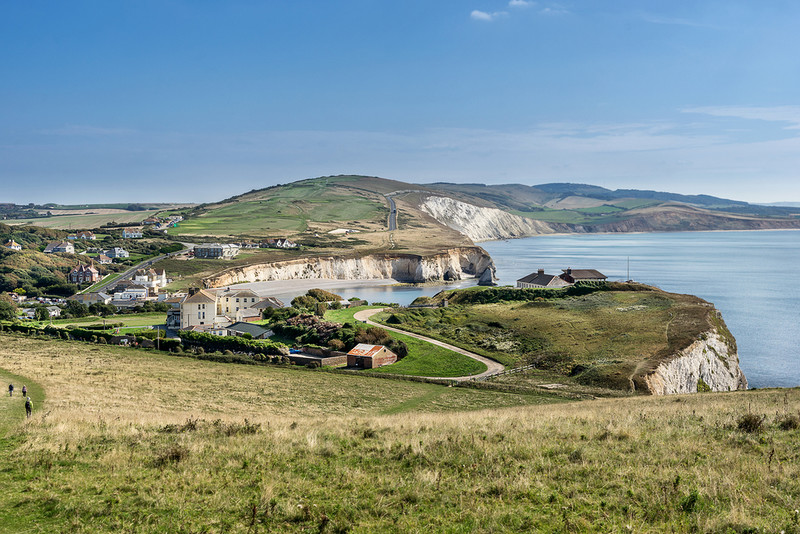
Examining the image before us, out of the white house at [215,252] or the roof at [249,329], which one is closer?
the roof at [249,329]

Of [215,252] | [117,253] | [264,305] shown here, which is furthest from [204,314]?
[117,253]

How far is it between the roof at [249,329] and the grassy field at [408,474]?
34.7 m

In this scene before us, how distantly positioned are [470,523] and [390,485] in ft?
6.68

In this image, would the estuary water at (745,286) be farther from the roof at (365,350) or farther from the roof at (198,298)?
the roof at (198,298)

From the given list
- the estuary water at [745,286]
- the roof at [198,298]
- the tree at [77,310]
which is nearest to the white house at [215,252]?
the tree at [77,310]

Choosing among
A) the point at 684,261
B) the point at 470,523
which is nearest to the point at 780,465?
the point at 470,523

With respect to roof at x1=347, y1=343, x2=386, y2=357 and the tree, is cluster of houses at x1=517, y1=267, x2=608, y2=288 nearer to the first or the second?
roof at x1=347, y1=343, x2=386, y2=357

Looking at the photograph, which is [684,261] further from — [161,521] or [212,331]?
[161,521]

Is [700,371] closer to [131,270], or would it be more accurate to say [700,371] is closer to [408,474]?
[408,474]

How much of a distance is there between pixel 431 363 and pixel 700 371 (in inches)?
694

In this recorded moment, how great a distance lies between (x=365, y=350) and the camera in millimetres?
42312

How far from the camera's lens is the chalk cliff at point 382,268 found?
108875mm

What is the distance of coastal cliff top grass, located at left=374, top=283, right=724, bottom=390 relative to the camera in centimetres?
3619

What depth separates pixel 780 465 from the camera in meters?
9.94
